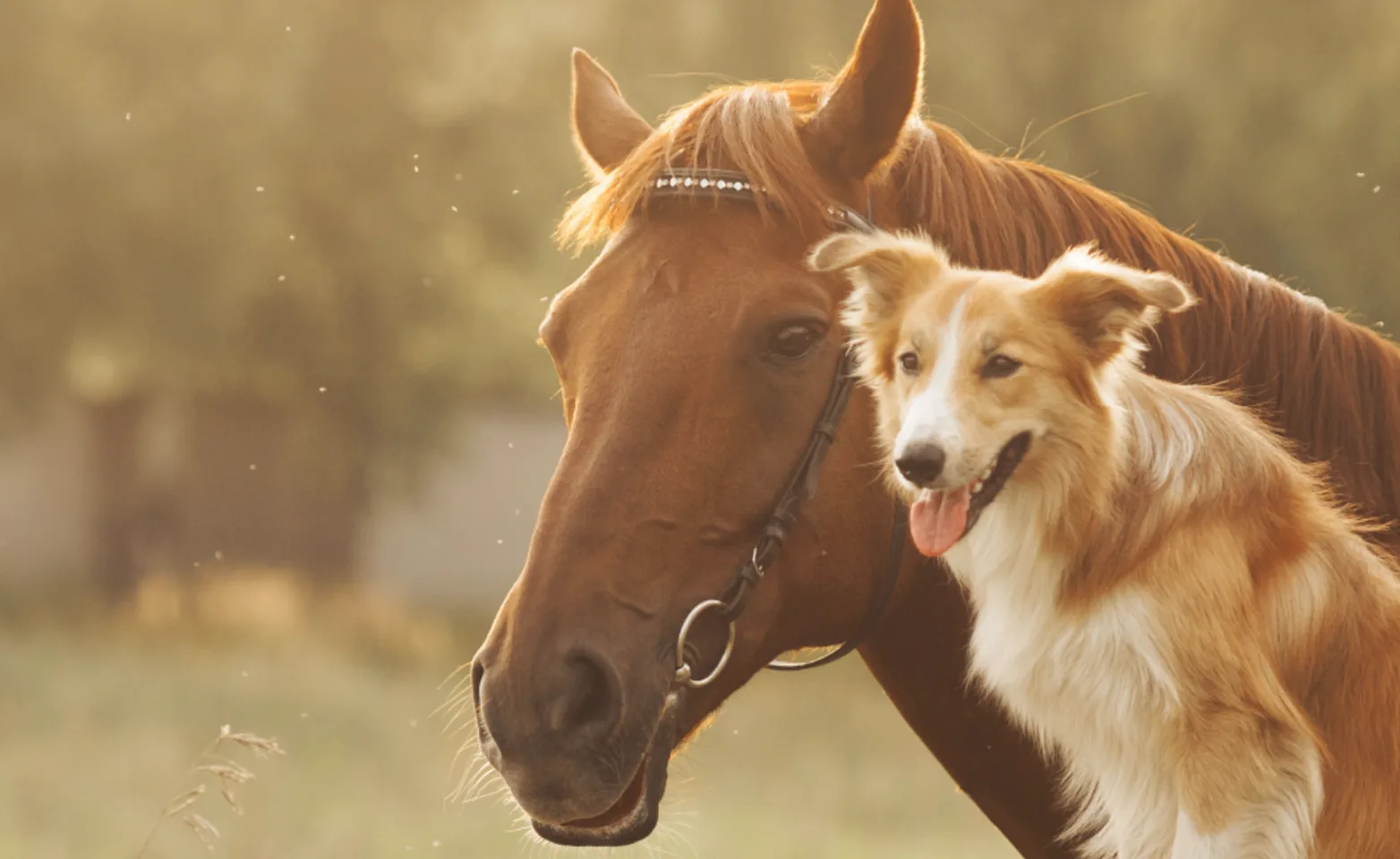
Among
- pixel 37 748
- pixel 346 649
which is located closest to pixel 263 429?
pixel 346 649

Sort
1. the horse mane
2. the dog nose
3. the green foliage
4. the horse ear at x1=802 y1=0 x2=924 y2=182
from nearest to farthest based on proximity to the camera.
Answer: the dog nose → the horse ear at x1=802 y1=0 x2=924 y2=182 → the horse mane → the green foliage

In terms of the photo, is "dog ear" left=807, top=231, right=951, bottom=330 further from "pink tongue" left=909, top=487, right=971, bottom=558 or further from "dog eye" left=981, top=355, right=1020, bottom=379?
"pink tongue" left=909, top=487, right=971, bottom=558

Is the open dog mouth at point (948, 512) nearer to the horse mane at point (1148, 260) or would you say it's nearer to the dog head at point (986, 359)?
the dog head at point (986, 359)

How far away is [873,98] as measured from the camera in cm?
400

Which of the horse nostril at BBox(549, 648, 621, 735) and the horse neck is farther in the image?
the horse neck

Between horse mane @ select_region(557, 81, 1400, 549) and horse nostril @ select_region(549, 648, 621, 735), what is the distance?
126 centimetres

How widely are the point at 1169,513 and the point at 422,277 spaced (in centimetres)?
1520

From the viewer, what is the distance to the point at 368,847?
35.1 feet

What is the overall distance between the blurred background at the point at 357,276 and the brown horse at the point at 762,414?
9.12 meters

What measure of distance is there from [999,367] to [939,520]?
1.39 feet

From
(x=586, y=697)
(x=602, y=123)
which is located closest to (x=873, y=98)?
(x=602, y=123)

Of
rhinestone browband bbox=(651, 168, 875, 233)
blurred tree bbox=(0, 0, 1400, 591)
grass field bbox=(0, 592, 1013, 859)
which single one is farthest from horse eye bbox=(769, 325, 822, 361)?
blurred tree bbox=(0, 0, 1400, 591)

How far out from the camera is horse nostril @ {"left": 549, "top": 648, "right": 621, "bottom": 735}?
351cm

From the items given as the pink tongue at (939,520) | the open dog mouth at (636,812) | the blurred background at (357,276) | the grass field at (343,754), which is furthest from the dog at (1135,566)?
the blurred background at (357,276)
